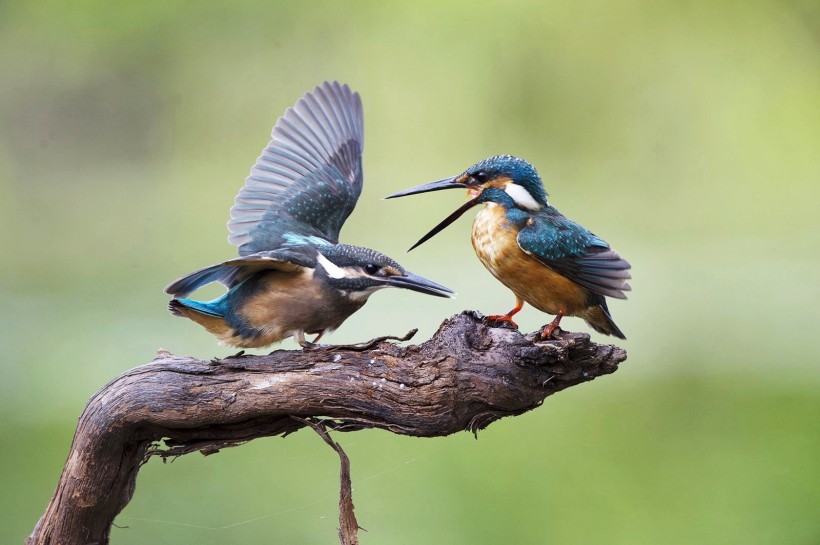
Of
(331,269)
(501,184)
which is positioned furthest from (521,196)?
(331,269)

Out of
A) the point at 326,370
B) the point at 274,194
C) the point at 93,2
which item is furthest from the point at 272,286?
the point at 93,2

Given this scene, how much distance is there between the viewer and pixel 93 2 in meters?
4.94

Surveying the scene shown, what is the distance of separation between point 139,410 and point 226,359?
0.18m

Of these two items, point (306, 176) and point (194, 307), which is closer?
point (194, 307)

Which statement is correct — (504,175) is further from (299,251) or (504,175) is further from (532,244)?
(299,251)

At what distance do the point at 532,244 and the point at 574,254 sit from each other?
0.08 m

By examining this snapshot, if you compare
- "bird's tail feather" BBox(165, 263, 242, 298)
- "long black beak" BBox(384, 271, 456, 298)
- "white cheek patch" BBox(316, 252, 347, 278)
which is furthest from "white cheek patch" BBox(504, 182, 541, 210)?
"bird's tail feather" BBox(165, 263, 242, 298)

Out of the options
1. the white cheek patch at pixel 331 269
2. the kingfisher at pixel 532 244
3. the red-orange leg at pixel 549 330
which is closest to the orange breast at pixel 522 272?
the kingfisher at pixel 532 244

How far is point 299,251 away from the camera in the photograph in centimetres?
204

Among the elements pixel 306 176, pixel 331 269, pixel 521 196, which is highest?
pixel 306 176

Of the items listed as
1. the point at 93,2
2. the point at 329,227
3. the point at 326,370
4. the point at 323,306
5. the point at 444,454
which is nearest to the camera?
the point at 326,370

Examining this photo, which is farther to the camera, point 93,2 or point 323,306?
point 93,2

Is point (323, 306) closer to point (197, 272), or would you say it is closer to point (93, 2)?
point (197, 272)

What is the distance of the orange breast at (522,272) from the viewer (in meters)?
1.87
